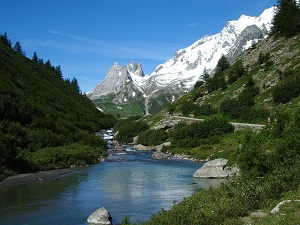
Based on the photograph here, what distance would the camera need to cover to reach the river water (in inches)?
1479

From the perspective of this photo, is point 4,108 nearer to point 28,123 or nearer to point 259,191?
point 28,123

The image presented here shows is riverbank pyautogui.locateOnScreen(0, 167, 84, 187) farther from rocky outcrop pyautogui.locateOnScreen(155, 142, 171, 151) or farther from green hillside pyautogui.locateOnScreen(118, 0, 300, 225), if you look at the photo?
rocky outcrop pyautogui.locateOnScreen(155, 142, 171, 151)

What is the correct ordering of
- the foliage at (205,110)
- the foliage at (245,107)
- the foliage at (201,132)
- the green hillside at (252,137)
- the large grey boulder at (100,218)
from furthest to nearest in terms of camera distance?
the foliage at (205,110) < the foliage at (245,107) < the foliage at (201,132) < the large grey boulder at (100,218) < the green hillside at (252,137)

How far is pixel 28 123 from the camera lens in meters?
88.8

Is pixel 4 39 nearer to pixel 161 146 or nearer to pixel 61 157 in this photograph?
pixel 161 146

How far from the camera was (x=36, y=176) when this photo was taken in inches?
2506

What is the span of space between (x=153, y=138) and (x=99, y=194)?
69.0m

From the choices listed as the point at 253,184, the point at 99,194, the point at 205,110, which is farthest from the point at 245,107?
the point at 253,184

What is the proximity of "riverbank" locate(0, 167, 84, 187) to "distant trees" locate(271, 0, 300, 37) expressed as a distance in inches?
4036

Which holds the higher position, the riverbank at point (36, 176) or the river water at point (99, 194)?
the riverbank at point (36, 176)

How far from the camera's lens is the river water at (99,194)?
37.6 metres

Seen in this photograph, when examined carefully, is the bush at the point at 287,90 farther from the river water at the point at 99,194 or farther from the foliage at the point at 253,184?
the foliage at the point at 253,184

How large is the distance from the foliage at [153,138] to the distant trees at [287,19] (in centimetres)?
6530

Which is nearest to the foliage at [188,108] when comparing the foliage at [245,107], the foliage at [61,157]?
the foliage at [245,107]
